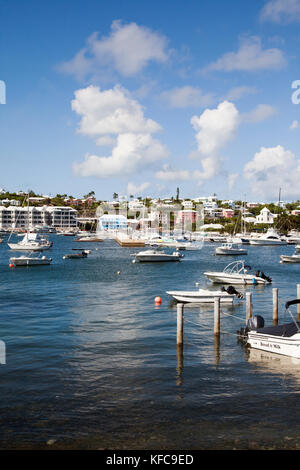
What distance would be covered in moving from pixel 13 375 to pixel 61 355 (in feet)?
10.2

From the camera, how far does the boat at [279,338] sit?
2036 cm

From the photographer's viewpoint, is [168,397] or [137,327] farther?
[137,327]

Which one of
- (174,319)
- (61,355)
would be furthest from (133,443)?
(174,319)

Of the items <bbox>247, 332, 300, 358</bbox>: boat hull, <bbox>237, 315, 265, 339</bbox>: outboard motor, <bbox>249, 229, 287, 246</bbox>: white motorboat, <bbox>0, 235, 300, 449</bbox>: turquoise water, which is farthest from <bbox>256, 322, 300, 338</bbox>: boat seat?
<bbox>249, 229, 287, 246</bbox>: white motorboat

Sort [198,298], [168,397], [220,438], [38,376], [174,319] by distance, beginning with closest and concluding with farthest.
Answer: [220,438], [168,397], [38,376], [174,319], [198,298]

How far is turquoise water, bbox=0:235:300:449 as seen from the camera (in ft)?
43.3

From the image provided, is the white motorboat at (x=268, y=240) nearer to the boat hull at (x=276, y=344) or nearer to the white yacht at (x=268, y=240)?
the white yacht at (x=268, y=240)

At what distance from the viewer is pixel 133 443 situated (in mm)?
12688

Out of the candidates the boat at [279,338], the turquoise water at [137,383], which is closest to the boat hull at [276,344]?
the boat at [279,338]

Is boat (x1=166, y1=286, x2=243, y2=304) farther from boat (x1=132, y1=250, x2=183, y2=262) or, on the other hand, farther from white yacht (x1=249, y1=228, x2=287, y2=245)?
white yacht (x1=249, y1=228, x2=287, y2=245)

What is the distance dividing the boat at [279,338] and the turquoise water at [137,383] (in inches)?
23.5

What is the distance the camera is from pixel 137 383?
1752 centimetres

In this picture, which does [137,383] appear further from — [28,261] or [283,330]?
[28,261]
